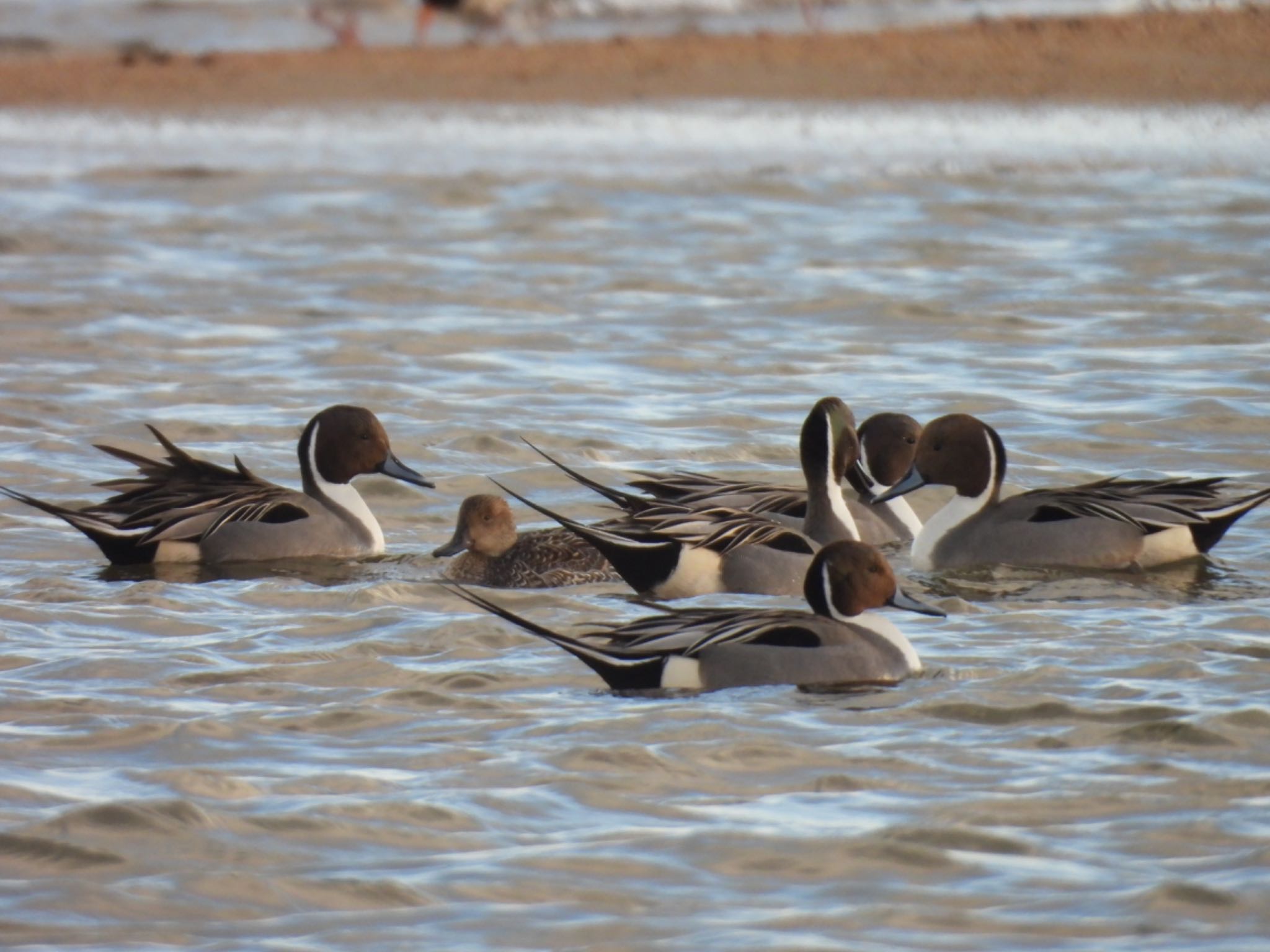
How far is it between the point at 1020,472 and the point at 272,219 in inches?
328

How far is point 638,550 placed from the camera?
7344mm

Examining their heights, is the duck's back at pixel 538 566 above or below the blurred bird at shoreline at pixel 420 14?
below

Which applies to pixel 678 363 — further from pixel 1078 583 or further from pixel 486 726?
pixel 486 726

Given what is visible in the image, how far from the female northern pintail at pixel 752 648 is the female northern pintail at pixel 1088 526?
1570mm

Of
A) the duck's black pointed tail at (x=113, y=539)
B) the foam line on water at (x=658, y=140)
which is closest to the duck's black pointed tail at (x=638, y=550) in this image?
the duck's black pointed tail at (x=113, y=539)

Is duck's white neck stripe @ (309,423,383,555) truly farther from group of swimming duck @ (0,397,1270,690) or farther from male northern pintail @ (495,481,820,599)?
male northern pintail @ (495,481,820,599)

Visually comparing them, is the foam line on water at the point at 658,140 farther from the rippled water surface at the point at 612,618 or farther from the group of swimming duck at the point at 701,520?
the group of swimming duck at the point at 701,520

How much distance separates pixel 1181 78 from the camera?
17.9m

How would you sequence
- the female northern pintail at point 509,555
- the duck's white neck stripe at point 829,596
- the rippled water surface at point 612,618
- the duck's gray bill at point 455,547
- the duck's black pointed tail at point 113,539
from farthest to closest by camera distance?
the duck's black pointed tail at point 113,539
the duck's gray bill at point 455,547
the female northern pintail at point 509,555
the duck's white neck stripe at point 829,596
the rippled water surface at point 612,618

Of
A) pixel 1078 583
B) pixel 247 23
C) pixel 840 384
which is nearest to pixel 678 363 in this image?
pixel 840 384

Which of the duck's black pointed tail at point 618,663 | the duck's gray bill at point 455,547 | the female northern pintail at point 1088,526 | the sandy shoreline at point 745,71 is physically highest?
the sandy shoreline at point 745,71

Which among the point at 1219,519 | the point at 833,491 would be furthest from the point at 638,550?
the point at 1219,519

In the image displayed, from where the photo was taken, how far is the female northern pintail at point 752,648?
6.00 meters

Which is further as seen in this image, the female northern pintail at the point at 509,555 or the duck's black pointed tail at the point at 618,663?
the female northern pintail at the point at 509,555
